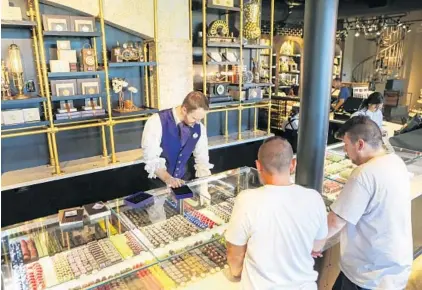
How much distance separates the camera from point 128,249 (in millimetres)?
1684

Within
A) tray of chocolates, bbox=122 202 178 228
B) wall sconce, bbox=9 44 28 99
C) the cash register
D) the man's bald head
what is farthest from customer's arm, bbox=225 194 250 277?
the cash register

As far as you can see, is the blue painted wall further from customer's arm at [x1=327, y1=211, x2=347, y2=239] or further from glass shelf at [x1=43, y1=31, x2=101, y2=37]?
customer's arm at [x1=327, y1=211, x2=347, y2=239]

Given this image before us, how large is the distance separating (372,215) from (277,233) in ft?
2.16

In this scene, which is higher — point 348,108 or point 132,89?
point 132,89

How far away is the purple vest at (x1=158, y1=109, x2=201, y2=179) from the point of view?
9.29 feet

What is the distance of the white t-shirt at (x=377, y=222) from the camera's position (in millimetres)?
1560

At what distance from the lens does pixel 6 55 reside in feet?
11.0

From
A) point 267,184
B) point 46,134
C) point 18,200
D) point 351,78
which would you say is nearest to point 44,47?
point 46,134

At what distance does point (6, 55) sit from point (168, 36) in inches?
69.3

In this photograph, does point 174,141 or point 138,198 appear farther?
point 174,141

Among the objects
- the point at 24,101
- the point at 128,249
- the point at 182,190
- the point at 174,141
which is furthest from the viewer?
the point at 24,101

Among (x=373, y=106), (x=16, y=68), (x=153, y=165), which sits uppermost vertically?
(x=16, y=68)

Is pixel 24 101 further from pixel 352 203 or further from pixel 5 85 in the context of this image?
pixel 352 203

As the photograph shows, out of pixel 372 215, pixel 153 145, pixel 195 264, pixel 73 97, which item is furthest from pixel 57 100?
pixel 372 215
